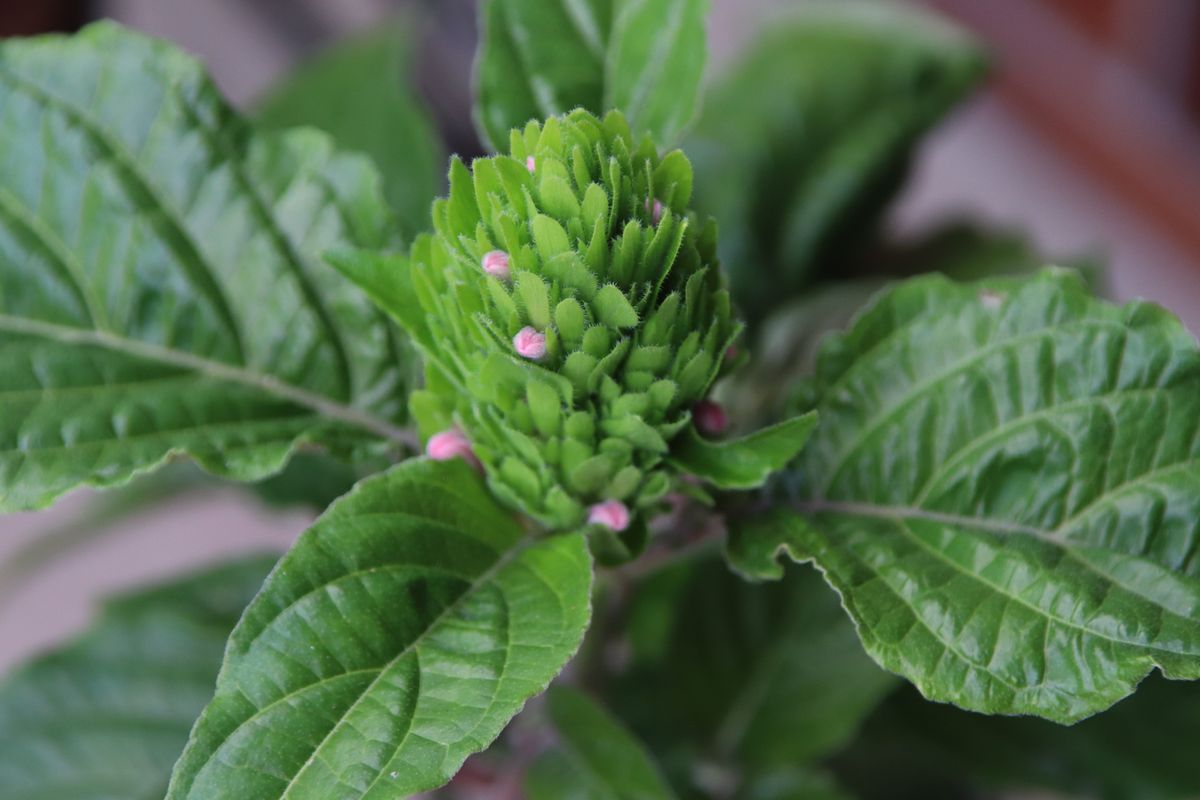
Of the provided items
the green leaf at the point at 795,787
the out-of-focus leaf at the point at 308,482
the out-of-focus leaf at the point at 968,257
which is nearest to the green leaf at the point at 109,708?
the out-of-focus leaf at the point at 308,482

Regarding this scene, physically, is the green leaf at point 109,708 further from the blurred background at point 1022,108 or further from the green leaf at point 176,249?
the blurred background at point 1022,108

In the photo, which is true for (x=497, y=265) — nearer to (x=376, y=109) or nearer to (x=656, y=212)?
(x=656, y=212)

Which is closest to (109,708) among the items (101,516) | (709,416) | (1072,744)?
(101,516)

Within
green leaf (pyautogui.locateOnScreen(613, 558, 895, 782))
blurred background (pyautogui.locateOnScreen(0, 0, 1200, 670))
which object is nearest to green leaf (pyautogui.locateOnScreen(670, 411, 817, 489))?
green leaf (pyautogui.locateOnScreen(613, 558, 895, 782))

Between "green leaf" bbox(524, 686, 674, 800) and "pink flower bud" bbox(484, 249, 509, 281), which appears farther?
"green leaf" bbox(524, 686, 674, 800)

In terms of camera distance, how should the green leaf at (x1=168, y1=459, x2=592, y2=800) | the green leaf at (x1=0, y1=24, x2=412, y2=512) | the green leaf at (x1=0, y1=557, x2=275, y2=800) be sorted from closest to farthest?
the green leaf at (x1=168, y1=459, x2=592, y2=800) < the green leaf at (x1=0, y1=24, x2=412, y2=512) < the green leaf at (x1=0, y1=557, x2=275, y2=800)

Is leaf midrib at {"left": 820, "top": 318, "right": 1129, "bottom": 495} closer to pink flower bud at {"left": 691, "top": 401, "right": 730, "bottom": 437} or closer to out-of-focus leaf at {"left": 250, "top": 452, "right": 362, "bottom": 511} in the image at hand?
pink flower bud at {"left": 691, "top": 401, "right": 730, "bottom": 437}

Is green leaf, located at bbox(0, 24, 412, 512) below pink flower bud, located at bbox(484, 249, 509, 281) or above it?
below
